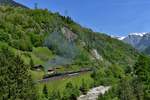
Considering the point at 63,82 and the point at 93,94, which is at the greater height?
the point at 63,82

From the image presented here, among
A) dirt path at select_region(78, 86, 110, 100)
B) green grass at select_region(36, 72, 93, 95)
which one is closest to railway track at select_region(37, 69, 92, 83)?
green grass at select_region(36, 72, 93, 95)

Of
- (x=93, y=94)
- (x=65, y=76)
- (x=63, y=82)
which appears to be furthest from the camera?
(x=65, y=76)

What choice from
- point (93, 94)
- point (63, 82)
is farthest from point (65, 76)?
point (93, 94)

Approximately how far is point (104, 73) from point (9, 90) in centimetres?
10012

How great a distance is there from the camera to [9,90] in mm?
73812

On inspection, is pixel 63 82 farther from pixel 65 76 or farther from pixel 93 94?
pixel 93 94

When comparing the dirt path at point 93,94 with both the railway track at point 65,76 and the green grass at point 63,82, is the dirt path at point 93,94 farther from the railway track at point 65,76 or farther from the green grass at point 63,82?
the railway track at point 65,76

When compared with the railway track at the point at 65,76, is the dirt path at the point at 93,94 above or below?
below

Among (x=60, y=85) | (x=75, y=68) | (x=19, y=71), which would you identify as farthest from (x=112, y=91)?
(x=19, y=71)

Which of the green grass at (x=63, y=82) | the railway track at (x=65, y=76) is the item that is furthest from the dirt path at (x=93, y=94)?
the railway track at (x=65, y=76)

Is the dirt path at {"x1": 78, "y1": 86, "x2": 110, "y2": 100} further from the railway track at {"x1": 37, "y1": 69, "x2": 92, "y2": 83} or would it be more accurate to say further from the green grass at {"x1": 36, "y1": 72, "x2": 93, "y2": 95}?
the railway track at {"x1": 37, "y1": 69, "x2": 92, "y2": 83}

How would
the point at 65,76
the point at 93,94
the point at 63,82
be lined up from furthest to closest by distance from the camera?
the point at 65,76 → the point at 63,82 → the point at 93,94

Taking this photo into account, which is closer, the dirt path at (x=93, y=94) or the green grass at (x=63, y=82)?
the green grass at (x=63, y=82)

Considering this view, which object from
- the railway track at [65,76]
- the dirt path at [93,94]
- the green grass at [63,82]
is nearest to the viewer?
the green grass at [63,82]
